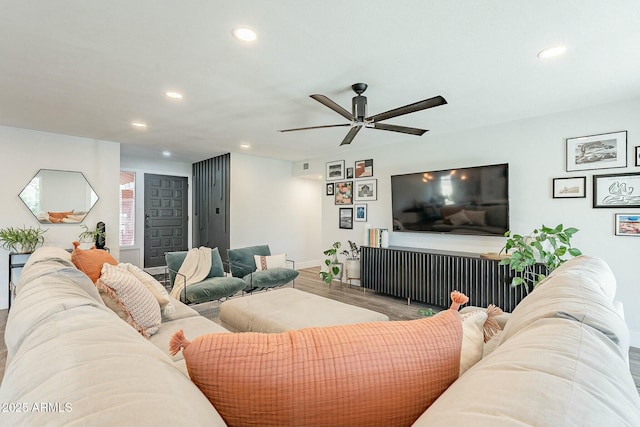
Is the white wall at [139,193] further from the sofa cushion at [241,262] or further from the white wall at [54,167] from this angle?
the sofa cushion at [241,262]

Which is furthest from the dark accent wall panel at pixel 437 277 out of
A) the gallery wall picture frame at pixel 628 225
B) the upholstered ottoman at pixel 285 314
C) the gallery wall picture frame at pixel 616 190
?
the upholstered ottoman at pixel 285 314

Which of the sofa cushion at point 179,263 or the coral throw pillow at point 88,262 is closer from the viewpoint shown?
the coral throw pillow at point 88,262

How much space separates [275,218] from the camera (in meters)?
6.39

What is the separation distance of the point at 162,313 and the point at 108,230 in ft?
11.4

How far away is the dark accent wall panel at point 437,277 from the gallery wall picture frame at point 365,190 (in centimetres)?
94

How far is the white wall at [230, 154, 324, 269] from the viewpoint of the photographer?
5777 mm

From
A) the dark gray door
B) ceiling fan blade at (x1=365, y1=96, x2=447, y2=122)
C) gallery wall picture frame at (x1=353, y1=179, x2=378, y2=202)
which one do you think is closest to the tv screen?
gallery wall picture frame at (x1=353, y1=179, x2=378, y2=202)

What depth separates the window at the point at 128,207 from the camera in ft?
20.2

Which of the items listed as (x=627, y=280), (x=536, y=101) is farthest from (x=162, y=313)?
(x=627, y=280)

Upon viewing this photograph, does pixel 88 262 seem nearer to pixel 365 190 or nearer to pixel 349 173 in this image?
pixel 365 190

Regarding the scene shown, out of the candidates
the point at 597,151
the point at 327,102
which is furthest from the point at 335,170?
the point at 597,151

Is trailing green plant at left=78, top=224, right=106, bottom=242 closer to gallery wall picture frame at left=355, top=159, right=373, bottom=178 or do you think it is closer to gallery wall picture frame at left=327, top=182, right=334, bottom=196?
gallery wall picture frame at left=327, top=182, right=334, bottom=196

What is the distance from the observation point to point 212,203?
6184mm

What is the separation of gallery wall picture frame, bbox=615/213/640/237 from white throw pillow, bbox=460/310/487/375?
306 cm
